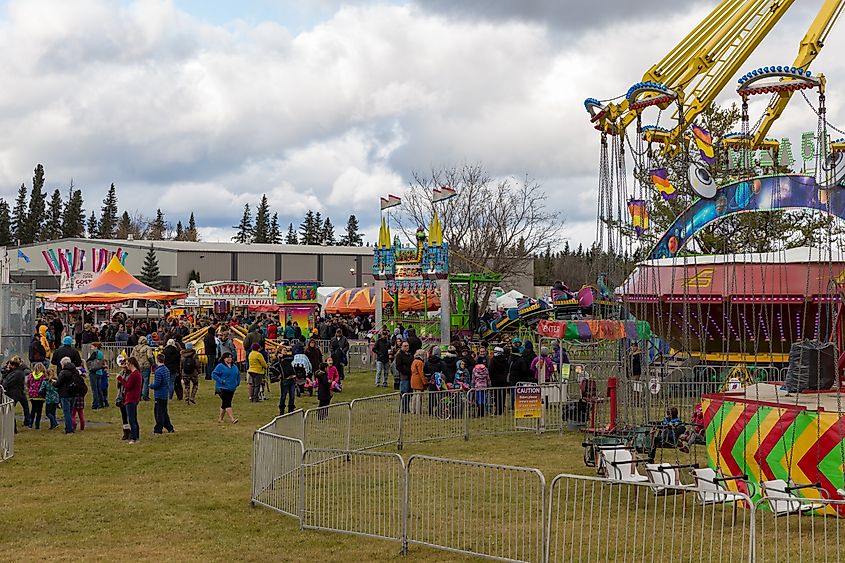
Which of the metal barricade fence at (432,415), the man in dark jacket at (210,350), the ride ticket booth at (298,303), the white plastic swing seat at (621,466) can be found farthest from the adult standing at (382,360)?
the white plastic swing seat at (621,466)

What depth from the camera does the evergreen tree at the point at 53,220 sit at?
366ft

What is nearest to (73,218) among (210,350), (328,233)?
(328,233)

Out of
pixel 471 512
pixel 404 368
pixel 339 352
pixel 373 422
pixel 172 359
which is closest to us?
pixel 471 512

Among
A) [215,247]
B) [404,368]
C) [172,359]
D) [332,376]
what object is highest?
[215,247]

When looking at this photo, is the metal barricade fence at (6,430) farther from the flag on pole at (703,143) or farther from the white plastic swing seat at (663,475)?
the flag on pole at (703,143)

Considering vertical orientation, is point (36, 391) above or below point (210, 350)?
below

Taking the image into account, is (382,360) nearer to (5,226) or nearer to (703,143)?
(703,143)

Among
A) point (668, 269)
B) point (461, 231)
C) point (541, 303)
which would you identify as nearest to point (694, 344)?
point (668, 269)

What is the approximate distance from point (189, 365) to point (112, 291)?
15.7 meters

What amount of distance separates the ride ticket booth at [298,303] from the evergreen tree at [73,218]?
8111cm

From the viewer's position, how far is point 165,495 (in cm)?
1202

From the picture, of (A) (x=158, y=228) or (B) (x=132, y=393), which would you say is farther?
(A) (x=158, y=228)

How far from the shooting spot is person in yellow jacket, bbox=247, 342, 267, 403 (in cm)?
2041

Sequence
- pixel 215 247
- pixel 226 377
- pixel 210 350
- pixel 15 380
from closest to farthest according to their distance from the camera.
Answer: pixel 15 380 < pixel 226 377 < pixel 210 350 < pixel 215 247
